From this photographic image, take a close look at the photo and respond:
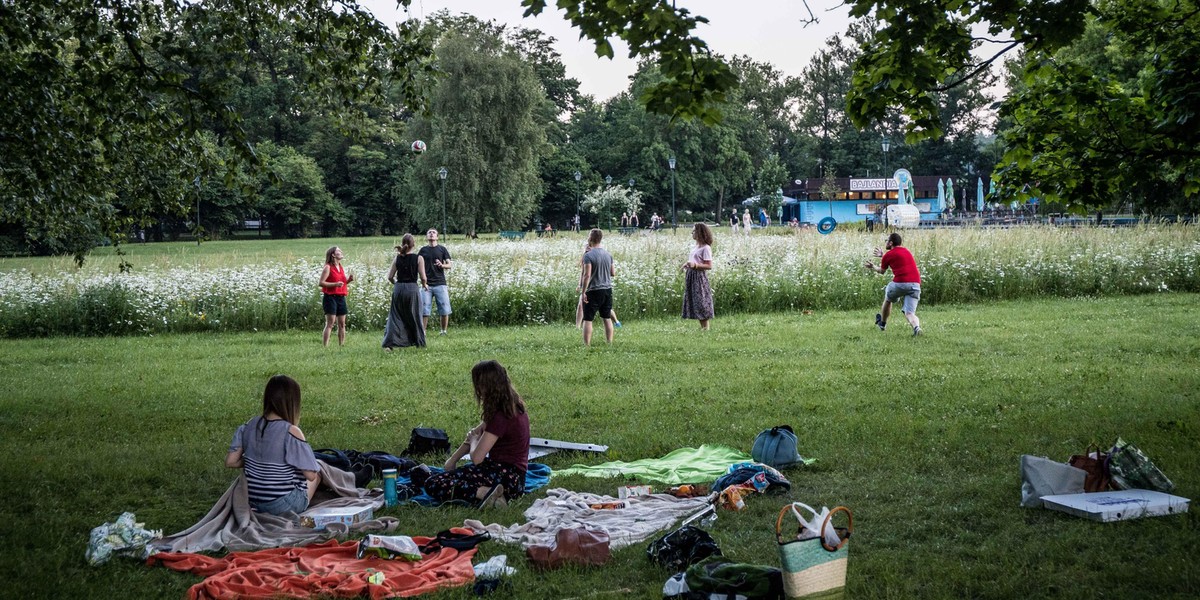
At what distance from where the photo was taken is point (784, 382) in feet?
38.2

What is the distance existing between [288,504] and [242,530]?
0.37 m

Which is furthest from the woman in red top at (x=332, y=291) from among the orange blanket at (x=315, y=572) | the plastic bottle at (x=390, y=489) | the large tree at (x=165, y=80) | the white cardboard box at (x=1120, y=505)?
the white cardboard box at (x=1120, y=505)

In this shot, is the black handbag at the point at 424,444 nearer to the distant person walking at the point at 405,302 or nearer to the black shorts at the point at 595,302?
the black shorts at the point at 595,302

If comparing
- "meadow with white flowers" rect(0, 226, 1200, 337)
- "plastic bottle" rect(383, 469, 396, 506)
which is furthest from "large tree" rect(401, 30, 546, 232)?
"plastic bottle" rect(383, 469, 396, 506)

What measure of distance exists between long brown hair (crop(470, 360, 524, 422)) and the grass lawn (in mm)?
695

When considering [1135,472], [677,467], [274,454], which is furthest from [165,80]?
[1135,472]

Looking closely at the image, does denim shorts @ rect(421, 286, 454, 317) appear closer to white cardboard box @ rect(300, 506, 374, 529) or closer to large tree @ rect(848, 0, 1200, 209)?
large tree @ rect(848, 0, 1200, 209)

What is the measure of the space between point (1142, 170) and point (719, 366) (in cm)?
576

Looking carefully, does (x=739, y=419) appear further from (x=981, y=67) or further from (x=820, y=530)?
(x=820, y=530)

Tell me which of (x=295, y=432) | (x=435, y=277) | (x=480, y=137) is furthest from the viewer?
(x=480, y=137)

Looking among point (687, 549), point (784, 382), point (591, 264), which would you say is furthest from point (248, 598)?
point (591, 264)

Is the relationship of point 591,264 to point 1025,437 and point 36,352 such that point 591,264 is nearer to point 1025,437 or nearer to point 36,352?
point 1025,437

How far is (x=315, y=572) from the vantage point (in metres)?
5.38

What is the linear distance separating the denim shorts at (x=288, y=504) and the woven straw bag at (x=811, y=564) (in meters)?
3.63
